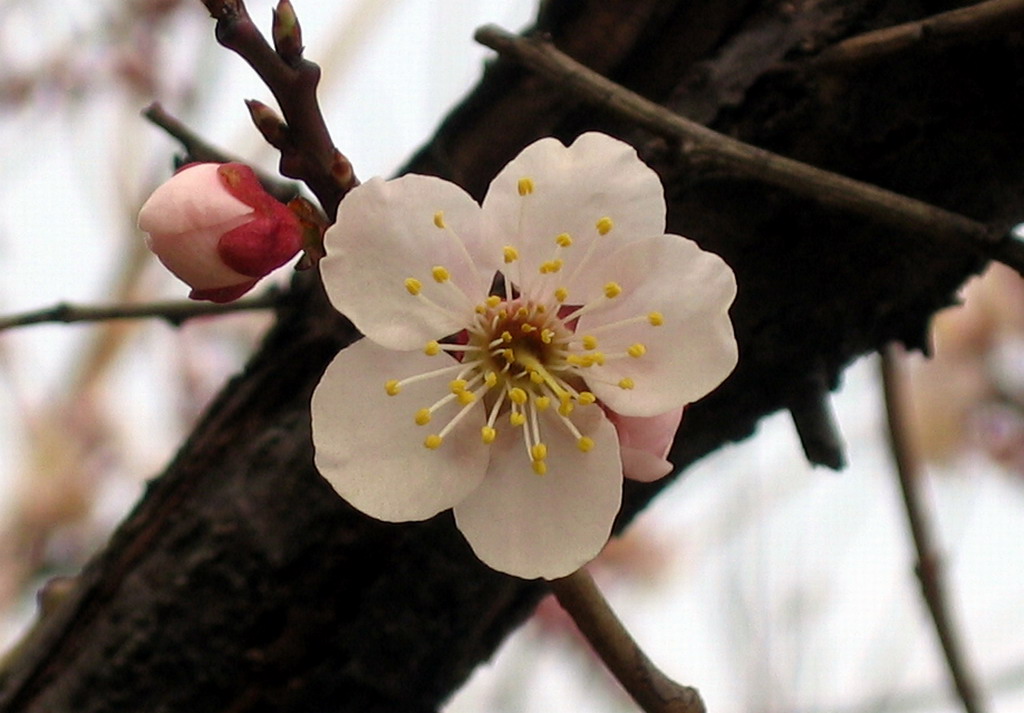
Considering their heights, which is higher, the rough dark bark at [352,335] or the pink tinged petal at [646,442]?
the pink tinged petal at [646,442]

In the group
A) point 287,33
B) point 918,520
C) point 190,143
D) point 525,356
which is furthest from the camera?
point 918,520

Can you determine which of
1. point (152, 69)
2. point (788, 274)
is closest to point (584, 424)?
point (788, 274)

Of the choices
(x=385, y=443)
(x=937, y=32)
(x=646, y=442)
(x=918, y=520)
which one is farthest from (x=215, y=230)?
(x=918, y=520)

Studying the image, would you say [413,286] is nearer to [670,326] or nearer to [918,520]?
[670,326]

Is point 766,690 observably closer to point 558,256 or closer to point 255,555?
point 255,555

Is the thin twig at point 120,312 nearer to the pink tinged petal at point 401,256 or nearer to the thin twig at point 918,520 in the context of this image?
the pink tinged petal at point 401,256

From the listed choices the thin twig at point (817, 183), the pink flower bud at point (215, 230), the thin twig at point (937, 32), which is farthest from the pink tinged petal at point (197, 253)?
the thin twig at point (937, 32)
